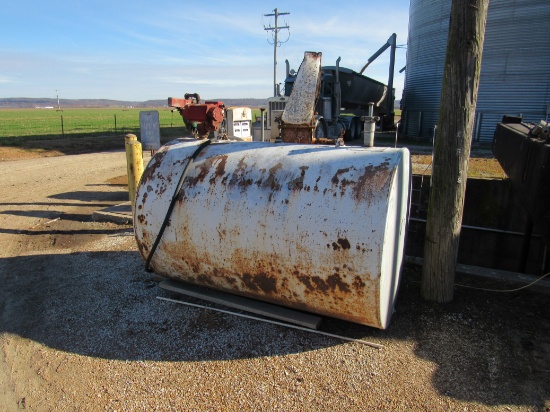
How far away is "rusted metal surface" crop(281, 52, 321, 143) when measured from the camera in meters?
4.37

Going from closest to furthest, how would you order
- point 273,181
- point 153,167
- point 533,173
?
point 273,181 < point 153,167 < point 533,173

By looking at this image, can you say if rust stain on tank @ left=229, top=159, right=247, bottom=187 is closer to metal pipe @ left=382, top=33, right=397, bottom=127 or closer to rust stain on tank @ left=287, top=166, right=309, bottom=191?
rust stain on tank @ left=287, top=166, right=309, bottom=191

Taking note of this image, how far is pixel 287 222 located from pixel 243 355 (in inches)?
43.8

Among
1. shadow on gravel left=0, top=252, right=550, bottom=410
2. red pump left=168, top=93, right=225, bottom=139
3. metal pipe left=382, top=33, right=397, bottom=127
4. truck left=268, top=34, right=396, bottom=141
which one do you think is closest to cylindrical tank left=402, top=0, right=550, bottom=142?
truck left=268, top=34, right=396, bottom=141

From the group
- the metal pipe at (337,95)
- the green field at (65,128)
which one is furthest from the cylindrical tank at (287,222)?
the green field at (65,128)

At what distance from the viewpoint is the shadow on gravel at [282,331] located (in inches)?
119

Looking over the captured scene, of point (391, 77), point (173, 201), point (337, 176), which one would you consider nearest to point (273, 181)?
point (337, 176)

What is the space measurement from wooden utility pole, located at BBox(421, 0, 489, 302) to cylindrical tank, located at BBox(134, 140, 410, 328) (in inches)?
22.4

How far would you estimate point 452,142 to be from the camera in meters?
3.75

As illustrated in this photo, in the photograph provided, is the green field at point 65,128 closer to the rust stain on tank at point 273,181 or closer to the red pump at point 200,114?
the red pump at point 200,114

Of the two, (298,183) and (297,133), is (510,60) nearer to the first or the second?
(297,133)

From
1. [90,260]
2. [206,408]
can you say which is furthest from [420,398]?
[90,260]

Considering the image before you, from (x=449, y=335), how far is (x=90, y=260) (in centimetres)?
426

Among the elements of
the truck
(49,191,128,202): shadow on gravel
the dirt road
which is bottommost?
the dirt road
